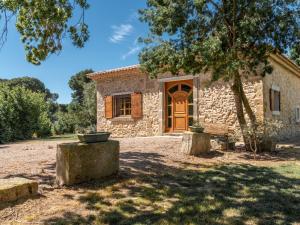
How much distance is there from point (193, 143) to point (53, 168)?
3586mm

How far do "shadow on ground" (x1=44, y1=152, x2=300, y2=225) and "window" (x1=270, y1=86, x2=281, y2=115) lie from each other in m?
5.26

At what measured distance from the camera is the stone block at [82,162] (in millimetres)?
4195

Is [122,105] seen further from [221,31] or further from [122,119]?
[221,31]

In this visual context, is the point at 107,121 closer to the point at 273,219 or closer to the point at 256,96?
the point at 256,96

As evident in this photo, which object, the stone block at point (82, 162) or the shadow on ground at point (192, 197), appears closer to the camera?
the shadow on ground at point (192, 197)

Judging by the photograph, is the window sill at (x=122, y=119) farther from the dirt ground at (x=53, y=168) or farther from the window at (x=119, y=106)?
the dirt ground at (x=53, y=168)

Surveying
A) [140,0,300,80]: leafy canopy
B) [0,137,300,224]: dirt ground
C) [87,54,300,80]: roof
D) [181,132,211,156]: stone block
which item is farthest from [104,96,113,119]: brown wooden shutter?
[181,132,211,156]: stone block

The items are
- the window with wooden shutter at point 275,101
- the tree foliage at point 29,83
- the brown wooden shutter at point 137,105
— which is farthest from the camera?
the tree foliage at point 29,83

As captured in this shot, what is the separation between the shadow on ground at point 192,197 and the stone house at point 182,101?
4412 millimetres

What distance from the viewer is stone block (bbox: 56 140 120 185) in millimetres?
4195

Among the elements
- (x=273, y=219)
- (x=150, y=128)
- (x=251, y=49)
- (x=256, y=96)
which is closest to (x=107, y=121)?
(x=150, y=128)

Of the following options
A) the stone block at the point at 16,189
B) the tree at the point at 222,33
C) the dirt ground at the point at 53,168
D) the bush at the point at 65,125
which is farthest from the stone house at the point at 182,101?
the bush at the point at 65,125

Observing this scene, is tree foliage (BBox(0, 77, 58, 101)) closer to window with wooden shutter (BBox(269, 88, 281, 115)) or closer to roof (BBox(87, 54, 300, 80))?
roof (BBox(87, 54, 300, 80))

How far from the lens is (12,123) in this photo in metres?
14.4
